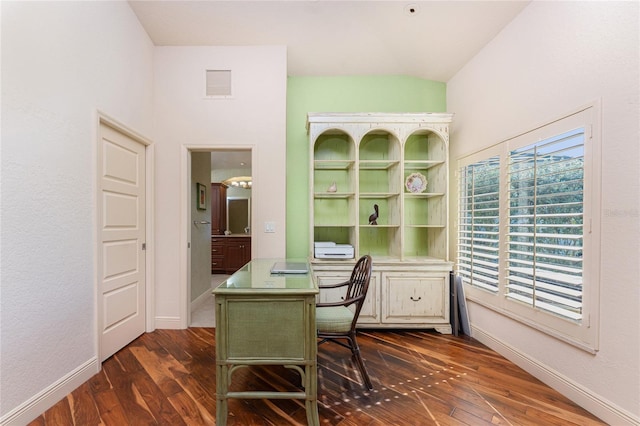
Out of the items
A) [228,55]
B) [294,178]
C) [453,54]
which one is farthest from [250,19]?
[453,54]

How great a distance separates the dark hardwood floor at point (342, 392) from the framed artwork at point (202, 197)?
6.36 ft

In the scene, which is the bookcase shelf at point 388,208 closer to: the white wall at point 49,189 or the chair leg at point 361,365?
the chair leg at point 361,365

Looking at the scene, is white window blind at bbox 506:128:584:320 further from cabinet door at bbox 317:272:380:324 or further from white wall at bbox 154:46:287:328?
white wall at bbox 154:46:287:328

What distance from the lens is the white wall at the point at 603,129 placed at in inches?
62.0

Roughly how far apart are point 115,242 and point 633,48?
380 centimetres

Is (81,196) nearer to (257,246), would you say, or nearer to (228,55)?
(257,246)

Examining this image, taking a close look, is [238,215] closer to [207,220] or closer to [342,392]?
[207,220]

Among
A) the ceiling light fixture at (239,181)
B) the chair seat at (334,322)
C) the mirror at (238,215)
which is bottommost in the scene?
the chair seat at (334,322)

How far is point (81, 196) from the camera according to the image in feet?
6.75

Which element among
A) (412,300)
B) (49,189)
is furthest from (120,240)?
(412,300)

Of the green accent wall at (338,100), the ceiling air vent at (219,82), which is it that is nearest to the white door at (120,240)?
the ceiling air vent at (219,82)

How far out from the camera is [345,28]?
2715 mm

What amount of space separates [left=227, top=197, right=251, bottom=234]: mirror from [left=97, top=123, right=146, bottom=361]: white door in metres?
3.86

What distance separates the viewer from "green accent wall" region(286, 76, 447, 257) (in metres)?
3.37
